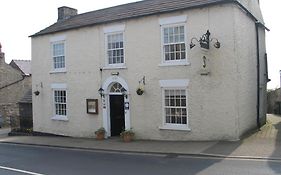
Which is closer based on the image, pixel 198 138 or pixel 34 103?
pixel 198 138

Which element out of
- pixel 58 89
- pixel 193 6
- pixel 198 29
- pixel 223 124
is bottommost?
pixel 223 124

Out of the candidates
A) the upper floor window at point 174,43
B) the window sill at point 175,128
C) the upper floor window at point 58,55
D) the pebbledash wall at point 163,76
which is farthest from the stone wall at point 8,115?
the upper floor window at point 174,43

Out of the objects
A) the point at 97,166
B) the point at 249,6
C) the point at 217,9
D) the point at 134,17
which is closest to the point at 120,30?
the point at 134,17

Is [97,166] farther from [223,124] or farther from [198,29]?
[198,29]

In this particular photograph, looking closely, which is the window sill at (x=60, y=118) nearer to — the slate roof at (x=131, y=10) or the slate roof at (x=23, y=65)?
the slate roof at (x=131, y=10)

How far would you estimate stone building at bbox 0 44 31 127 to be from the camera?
107 feet

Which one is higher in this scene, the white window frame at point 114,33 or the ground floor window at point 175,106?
the white window frame at point 114,33

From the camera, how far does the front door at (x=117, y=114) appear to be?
61.3ft

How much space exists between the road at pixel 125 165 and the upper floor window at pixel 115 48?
5524mm

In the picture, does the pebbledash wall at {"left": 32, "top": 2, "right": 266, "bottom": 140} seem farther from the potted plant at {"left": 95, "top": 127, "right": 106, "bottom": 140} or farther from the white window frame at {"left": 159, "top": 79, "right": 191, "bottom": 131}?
the potted plant at {"left": 95, "top": 127, "right": 106, "bottom": 140}

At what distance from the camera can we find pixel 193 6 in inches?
597

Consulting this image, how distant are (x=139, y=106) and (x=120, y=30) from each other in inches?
158

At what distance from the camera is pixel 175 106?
16062mm

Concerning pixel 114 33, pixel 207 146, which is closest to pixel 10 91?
pixel 114 33
